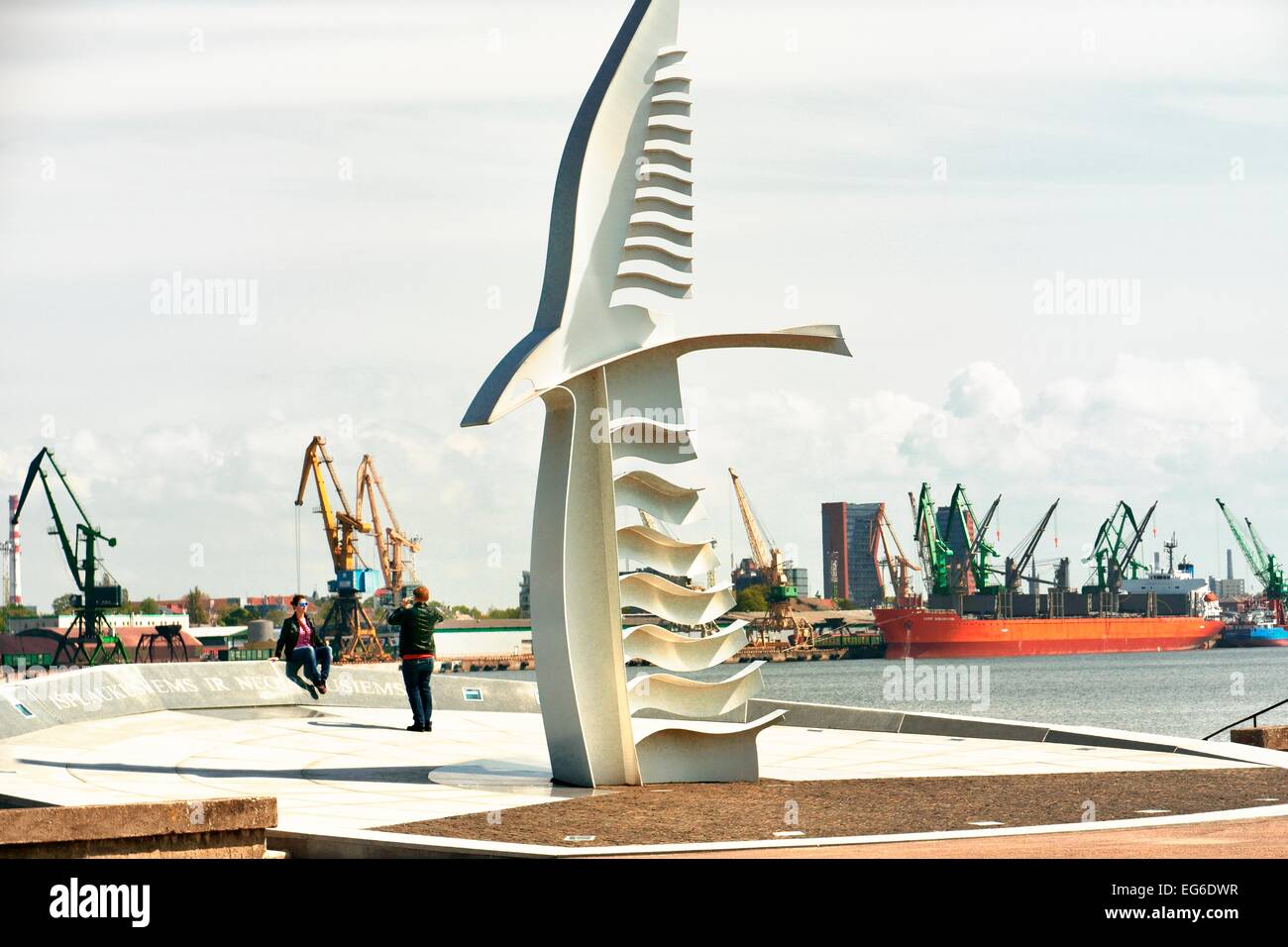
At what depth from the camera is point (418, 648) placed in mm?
17469

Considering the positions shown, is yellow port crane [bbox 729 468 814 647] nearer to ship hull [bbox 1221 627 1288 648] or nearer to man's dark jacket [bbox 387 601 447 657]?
ship hull [bbox 1221 627 1288 648]

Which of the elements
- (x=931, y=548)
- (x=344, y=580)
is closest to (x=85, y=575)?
(x=344, y=580)

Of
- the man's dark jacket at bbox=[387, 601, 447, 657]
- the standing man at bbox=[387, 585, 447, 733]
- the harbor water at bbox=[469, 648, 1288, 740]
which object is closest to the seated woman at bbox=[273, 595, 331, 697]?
the standing man at bbox=[387, 585, 447, 733]

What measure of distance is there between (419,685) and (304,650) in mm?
2548

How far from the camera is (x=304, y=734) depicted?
59.9 feet

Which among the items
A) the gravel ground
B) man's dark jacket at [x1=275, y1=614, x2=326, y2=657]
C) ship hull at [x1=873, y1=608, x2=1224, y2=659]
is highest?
man's dark jacket at [x1=275, y1=614, x2=326, y2=657]

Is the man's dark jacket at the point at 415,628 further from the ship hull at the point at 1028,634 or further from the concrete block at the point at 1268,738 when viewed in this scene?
the ship hull at the point at 1028,634

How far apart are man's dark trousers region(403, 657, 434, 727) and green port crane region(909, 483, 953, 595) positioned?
394 ft

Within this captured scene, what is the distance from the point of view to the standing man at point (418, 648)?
56.7 ft

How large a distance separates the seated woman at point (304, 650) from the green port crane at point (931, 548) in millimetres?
118629

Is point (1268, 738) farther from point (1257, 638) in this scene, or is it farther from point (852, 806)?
point (1257, 638)

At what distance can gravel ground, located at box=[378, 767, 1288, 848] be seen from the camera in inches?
450
